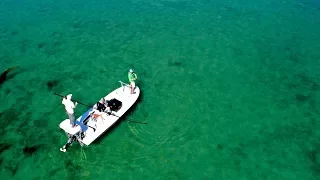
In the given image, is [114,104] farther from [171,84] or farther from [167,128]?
[171,84]

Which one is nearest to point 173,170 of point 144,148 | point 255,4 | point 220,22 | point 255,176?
point 144,148

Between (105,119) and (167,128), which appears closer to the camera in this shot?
(105,119)

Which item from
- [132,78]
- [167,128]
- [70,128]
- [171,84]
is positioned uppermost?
[132,78]

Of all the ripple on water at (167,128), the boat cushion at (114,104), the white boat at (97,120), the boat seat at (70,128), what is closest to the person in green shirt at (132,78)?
the white boat at (97,120)

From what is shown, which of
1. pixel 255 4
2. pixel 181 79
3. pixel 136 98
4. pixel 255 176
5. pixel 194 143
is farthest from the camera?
pixel 255 4

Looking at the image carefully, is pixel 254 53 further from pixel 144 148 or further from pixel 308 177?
pixel 144 148

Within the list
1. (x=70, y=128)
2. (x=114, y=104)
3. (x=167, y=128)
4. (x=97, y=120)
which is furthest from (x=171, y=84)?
(x=70, y=128)
